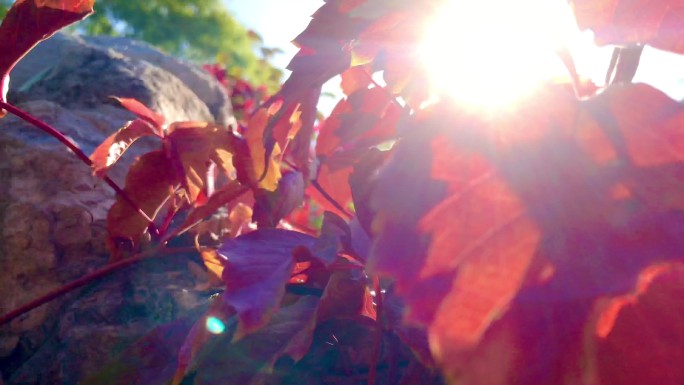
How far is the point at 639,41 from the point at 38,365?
2.62 ft

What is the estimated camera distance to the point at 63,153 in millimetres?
1015

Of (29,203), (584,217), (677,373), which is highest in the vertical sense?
(584,217)

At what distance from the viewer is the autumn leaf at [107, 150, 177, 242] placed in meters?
0.72

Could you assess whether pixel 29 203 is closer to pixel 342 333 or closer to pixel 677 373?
pixel 342 333

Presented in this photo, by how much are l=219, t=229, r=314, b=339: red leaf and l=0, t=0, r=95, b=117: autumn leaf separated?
302 millimetres

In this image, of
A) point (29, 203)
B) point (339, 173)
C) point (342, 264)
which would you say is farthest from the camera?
point (29, 203)

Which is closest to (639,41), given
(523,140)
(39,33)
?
(523,140)

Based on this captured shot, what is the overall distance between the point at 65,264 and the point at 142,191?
30 cm

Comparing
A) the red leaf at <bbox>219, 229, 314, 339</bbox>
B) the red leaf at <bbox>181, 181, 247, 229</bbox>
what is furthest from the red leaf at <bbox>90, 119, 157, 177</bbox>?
the red leaf at <bbox>219, 229, 314, 339</bbox>

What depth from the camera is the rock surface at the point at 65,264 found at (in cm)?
79

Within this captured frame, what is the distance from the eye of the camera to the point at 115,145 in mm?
696

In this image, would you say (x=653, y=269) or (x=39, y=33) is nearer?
(x=653, y=269)

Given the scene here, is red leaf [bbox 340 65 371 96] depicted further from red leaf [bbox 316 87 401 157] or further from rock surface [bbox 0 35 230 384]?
rock surface [bbox 0 35 230 384]

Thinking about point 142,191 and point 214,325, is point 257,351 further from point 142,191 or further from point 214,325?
point 142,191
